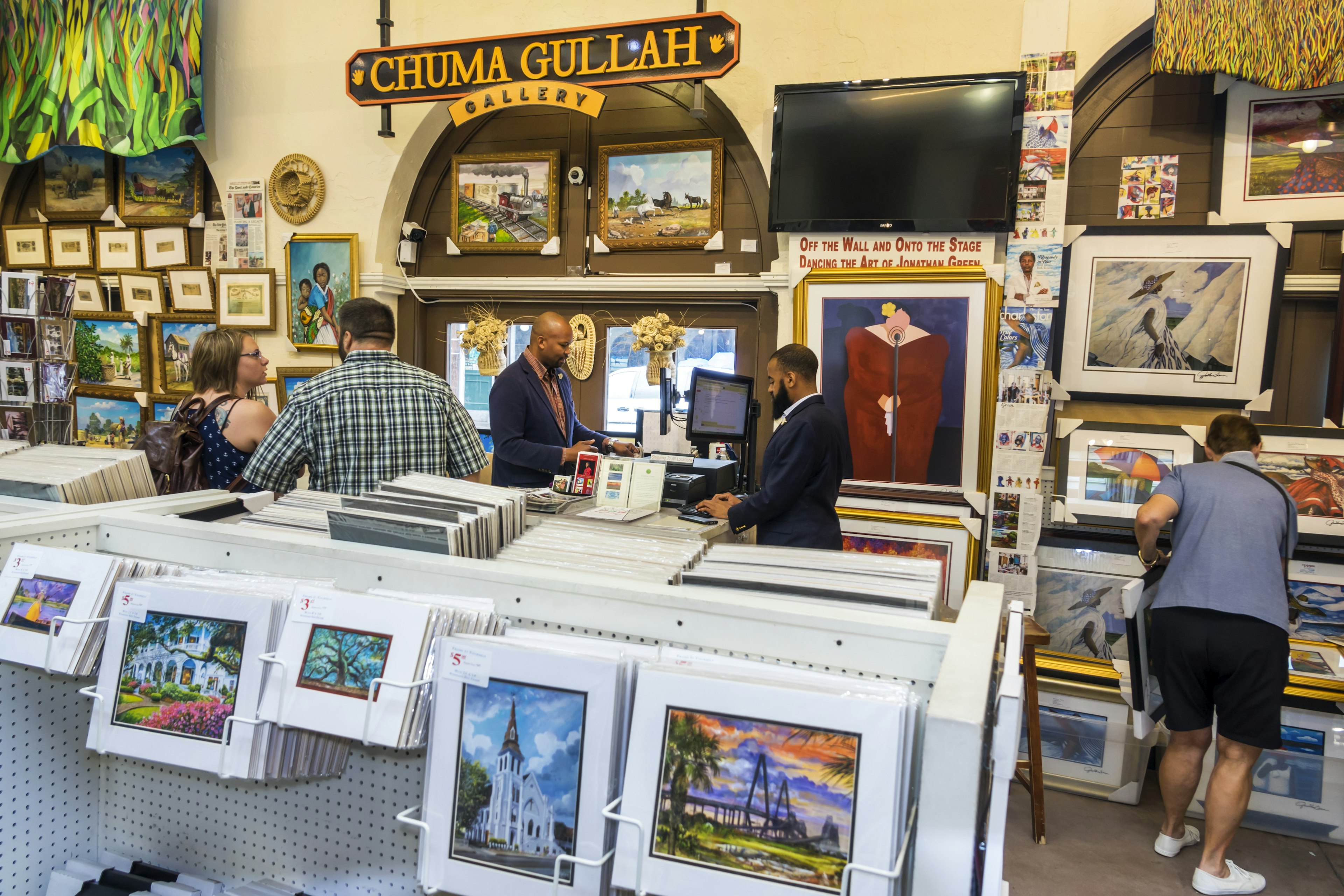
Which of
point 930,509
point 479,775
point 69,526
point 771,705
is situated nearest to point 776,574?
point 771,705

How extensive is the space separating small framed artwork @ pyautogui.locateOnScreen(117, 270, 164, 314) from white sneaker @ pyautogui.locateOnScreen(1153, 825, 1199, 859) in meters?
6.20

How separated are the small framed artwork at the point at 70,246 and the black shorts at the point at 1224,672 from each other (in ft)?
22.0

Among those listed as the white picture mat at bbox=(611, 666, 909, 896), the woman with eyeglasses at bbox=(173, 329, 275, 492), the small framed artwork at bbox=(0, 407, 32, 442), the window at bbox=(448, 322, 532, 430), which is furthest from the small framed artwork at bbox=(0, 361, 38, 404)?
the white picture mat at bbox=(611, 666, 909, 896)

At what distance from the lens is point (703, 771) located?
1088 mm

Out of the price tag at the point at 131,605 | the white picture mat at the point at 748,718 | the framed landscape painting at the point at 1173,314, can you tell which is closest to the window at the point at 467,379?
the framed landscape painting at the point at 1173,314

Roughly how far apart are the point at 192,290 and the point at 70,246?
118cm

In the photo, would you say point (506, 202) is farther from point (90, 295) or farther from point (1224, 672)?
point (1224, 672)

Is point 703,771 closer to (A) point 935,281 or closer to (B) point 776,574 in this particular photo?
(B) point 776,574

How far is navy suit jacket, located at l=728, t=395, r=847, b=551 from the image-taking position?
305 centimetres

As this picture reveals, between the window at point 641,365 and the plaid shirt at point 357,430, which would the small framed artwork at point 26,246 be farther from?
the plaid shirt at point 357,430

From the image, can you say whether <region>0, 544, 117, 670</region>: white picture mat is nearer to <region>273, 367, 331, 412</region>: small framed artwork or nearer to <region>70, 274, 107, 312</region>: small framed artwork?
<region>273, 367, 331, 412</region>: small framed artwork

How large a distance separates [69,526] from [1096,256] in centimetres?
389

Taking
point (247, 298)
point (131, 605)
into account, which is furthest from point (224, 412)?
point (247, 298)

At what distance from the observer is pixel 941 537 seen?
4.08 metres
